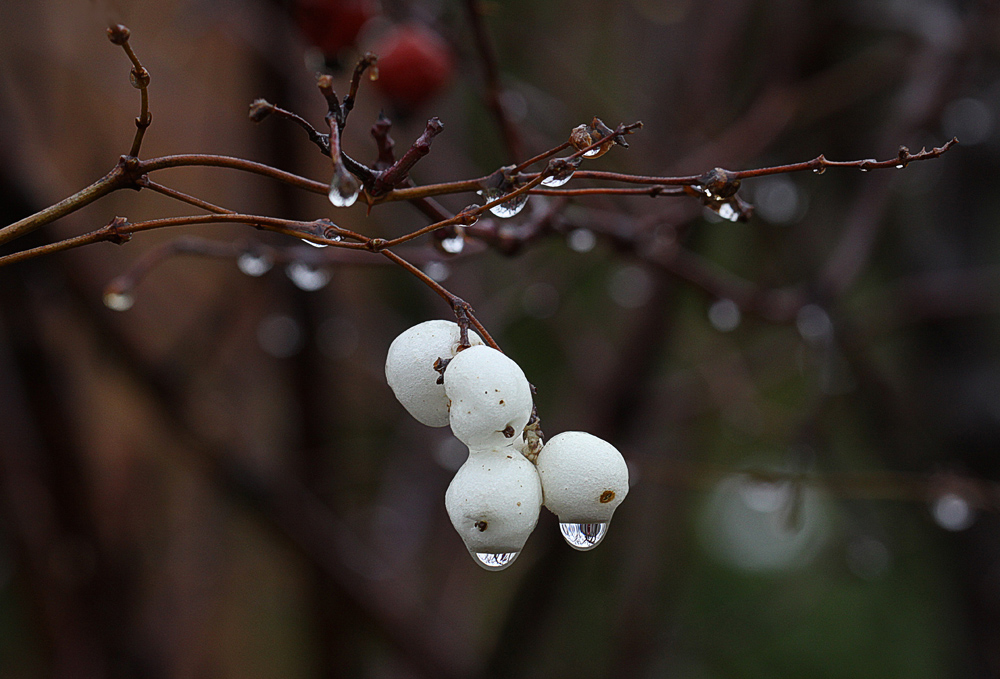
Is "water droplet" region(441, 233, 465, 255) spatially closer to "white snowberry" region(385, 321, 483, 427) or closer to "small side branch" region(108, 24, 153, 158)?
"white snowberry" region(385, 321, 483, 427)

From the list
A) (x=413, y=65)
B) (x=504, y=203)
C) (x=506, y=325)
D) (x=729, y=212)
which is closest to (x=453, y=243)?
(x=504, y=203)

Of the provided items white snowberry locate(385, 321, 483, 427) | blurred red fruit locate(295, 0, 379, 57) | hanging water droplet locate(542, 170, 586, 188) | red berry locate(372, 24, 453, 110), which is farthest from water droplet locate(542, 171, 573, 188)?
red berry locate(372, 24, 453, 110)

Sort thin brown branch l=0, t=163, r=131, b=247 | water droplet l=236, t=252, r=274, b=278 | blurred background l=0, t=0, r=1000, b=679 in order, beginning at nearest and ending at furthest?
1. thin brown branch l=0, t=163, r=131, b=247
2. water droplet l=236, t=252, r=274, b=278
3. blurred background l=0, t=0, r=1000, b=679

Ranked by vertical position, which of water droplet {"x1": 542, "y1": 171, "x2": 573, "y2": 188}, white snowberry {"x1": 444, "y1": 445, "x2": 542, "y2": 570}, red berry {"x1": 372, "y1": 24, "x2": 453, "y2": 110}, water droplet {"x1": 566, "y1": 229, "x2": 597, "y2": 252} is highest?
red berry {"x1": 372, "y1": 24, "x2": 453, "y2": 110}

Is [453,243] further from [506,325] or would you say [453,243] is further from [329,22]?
[506,325]

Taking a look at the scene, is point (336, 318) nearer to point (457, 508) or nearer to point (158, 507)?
point (158, 507)

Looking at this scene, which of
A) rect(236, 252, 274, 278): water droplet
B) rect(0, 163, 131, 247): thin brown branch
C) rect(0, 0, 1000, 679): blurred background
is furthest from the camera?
rect(0, 0, 1000, 679): blurred background

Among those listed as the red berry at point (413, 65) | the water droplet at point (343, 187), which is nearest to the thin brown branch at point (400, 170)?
the water droplet at point (343, 187)
